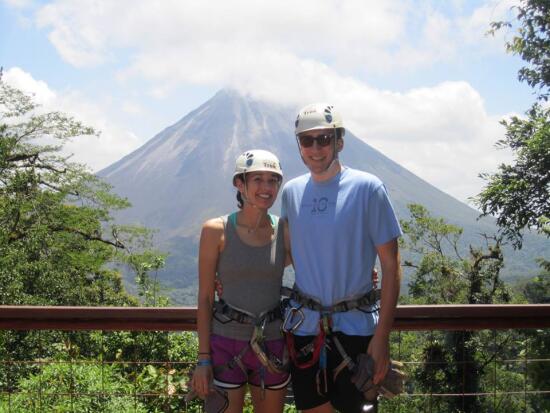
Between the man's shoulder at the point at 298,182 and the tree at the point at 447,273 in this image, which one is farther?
the tree at the point at 447,273

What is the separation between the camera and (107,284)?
75.2ft

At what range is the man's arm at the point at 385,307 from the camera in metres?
2.31

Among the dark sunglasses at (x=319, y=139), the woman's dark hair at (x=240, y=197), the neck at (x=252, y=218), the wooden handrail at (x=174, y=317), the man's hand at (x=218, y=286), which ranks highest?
the dark sunglasses at (x=319, y=139)

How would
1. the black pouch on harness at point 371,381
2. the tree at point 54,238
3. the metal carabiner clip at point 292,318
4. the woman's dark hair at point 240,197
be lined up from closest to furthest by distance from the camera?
the black pouch on harness at point 371,381
the metal carabiner clip at point 292,318
the woman's dark hair at point 240,197
the tree at point 54,238

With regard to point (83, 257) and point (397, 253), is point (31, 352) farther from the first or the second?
point (397, 253)

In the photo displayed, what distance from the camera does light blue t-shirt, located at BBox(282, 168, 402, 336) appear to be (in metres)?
2.35

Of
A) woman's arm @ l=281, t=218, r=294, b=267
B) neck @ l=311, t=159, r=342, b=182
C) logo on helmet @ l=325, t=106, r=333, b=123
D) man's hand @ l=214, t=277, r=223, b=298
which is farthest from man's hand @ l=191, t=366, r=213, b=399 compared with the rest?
logo on helmet @ l=325, t=106, r=333, b=123

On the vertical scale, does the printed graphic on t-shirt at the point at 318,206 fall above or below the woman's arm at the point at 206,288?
above

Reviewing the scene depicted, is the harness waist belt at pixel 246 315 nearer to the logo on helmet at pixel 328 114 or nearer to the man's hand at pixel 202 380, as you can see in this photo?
the man's hand at pixel 202 380

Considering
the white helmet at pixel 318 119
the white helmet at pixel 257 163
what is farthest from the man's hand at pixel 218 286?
the white helmet at pixel 318 119

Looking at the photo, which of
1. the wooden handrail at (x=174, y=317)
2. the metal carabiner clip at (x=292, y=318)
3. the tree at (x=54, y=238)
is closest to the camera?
the metal carabiner clip at (x=292, y=318)

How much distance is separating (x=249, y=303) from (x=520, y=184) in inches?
509

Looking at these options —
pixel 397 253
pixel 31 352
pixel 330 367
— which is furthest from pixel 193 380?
pixel 31 352

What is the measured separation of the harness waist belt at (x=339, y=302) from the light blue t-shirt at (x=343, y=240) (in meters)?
0.02
